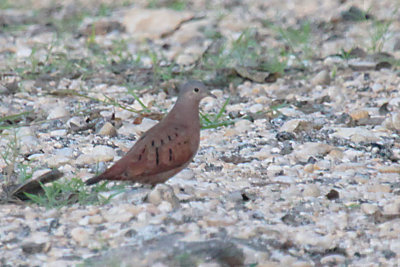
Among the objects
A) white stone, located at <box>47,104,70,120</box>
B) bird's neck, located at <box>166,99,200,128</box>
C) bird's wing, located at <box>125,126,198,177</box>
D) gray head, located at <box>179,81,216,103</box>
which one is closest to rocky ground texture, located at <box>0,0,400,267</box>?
white stone, located at <box>47,104,70,120</box>

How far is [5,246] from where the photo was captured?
3.22 meters

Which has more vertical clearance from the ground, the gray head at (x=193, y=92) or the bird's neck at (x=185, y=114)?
the gray head at (x=193, y=92)

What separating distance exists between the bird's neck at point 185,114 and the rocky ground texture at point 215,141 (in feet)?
1.17

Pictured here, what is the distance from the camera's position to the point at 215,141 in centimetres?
498

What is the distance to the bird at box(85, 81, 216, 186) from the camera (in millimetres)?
3658

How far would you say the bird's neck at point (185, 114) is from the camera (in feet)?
13.0

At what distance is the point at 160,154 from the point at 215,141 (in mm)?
1311

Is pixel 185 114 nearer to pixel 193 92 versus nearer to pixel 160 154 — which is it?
pixel 193 92

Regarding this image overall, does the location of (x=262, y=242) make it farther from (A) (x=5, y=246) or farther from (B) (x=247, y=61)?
(B) (x=247, y=61)

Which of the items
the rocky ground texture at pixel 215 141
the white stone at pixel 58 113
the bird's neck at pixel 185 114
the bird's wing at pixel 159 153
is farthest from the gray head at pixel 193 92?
the white stone at pixel 58 113

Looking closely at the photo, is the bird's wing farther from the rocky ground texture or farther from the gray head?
the gray head

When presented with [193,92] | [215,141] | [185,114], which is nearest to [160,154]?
[185,114]

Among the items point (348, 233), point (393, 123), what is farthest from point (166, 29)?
point (348, 233)

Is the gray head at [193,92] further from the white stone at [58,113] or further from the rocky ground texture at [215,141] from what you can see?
the white stone at [58,113]
